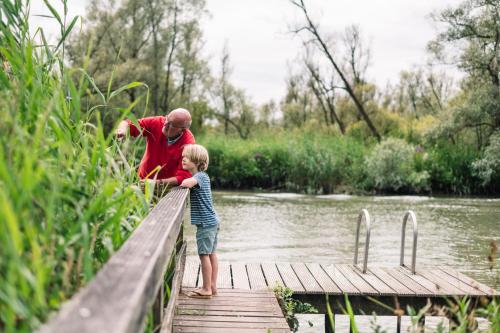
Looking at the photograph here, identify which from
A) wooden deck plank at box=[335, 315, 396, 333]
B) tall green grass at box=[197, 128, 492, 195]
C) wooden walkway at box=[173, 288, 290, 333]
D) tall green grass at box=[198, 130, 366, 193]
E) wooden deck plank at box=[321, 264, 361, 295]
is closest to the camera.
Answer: wooden walkway at box=[173, 288, 290, 333]

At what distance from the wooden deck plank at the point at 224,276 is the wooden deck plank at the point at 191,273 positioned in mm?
234

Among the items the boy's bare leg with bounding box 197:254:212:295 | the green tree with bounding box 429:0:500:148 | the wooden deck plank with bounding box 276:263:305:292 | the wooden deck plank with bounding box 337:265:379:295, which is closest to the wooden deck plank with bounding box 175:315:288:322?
the boy's bare leg with bounding box 197:254:212:295

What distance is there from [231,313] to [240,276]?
65.4 inches

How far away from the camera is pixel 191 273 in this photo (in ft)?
21.2

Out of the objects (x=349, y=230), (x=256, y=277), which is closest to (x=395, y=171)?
(x=349, y=230)

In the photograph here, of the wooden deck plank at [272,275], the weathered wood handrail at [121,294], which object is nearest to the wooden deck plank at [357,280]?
the wooden deck plank at [272,275]

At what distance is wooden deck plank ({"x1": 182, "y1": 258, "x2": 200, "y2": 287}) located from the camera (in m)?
5.98

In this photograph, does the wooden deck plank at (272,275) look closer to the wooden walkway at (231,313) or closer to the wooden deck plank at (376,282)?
the wooden walkway at (231,313)

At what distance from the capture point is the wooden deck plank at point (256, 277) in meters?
6.00

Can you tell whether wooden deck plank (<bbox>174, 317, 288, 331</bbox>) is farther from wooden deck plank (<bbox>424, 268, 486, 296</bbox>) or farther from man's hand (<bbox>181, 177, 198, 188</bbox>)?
wooden deck plank (<bbox>424, 268, 486, 296</bbox>)

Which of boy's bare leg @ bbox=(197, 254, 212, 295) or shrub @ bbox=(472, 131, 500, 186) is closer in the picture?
boy's bare leg @ bbox=(197, 254, 212, 295)

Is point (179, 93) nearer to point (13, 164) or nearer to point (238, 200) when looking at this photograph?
point (238, 200)

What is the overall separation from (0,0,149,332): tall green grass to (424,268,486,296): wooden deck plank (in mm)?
4066

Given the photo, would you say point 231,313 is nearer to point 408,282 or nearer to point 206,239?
point 206,239
